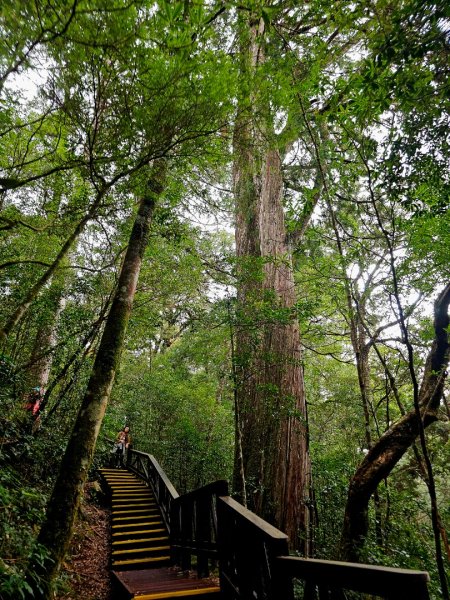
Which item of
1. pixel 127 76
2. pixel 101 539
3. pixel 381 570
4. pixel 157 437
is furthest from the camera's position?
pixel 157 437

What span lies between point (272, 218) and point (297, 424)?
4.83 m

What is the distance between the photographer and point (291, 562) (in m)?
1.96

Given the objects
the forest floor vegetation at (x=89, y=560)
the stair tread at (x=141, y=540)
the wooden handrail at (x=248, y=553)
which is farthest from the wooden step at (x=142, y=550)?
the wooden handrail at (x=248, y=553)

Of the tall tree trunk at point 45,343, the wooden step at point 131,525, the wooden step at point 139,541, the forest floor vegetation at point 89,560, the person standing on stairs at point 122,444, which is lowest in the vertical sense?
the forest floor vegetation at point 89,560

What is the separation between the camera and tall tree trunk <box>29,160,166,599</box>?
3387 mm

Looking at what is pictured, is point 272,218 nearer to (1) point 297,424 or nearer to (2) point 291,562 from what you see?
(1) point 297,424

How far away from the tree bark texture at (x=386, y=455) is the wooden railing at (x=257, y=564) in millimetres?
826

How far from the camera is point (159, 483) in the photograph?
23.5 feet

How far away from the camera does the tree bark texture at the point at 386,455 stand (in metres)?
4.42

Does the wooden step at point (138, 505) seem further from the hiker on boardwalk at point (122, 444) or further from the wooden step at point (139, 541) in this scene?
the hiker on boardwalk at point (122, 444)

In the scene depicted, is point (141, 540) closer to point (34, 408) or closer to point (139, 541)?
point (139, 541)

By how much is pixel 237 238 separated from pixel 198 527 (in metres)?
6.73

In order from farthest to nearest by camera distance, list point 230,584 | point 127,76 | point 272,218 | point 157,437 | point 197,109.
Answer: point 157,437
point 272,218
point 197,109
point 127,76
point 230,584

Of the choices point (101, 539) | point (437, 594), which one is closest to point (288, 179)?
point (437, 594)
